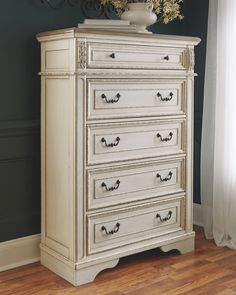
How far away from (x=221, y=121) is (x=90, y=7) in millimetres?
1165

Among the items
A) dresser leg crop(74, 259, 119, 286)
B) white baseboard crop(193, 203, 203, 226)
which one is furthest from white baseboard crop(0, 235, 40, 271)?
white baseboard crop(193, 203, 203, 226)

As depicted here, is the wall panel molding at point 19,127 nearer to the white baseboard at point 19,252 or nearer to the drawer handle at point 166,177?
the white baseboard at point 19,252

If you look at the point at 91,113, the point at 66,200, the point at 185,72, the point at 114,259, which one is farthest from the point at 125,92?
the point at 114,259

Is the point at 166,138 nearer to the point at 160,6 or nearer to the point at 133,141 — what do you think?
the point at 133,141

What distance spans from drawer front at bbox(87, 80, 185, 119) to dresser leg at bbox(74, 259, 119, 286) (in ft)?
2.78

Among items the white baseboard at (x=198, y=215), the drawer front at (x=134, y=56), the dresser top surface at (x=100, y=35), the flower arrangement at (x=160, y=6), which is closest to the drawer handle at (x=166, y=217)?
the white baseboard at (x=198, y=215)

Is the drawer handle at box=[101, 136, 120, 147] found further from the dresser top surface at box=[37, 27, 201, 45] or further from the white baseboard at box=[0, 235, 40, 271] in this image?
the white baseboard at box=[0, 235, 40, 271]

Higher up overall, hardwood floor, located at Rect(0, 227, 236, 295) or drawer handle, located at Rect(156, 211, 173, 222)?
drawer handle, located at Rect(156, 211, 173, 222)

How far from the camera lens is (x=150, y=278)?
2.96m

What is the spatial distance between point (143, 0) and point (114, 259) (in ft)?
5.19

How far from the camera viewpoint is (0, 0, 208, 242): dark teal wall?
2992 mm

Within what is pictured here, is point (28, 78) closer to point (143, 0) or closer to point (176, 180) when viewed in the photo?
point (143, 0)

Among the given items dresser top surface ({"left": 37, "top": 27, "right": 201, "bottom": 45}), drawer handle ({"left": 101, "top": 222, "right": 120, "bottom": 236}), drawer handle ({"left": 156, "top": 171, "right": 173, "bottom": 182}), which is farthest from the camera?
drawer handle ({"left": 156, "top": 171, "right": 173, "bottom": 182})

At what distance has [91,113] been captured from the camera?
9.26 feet
